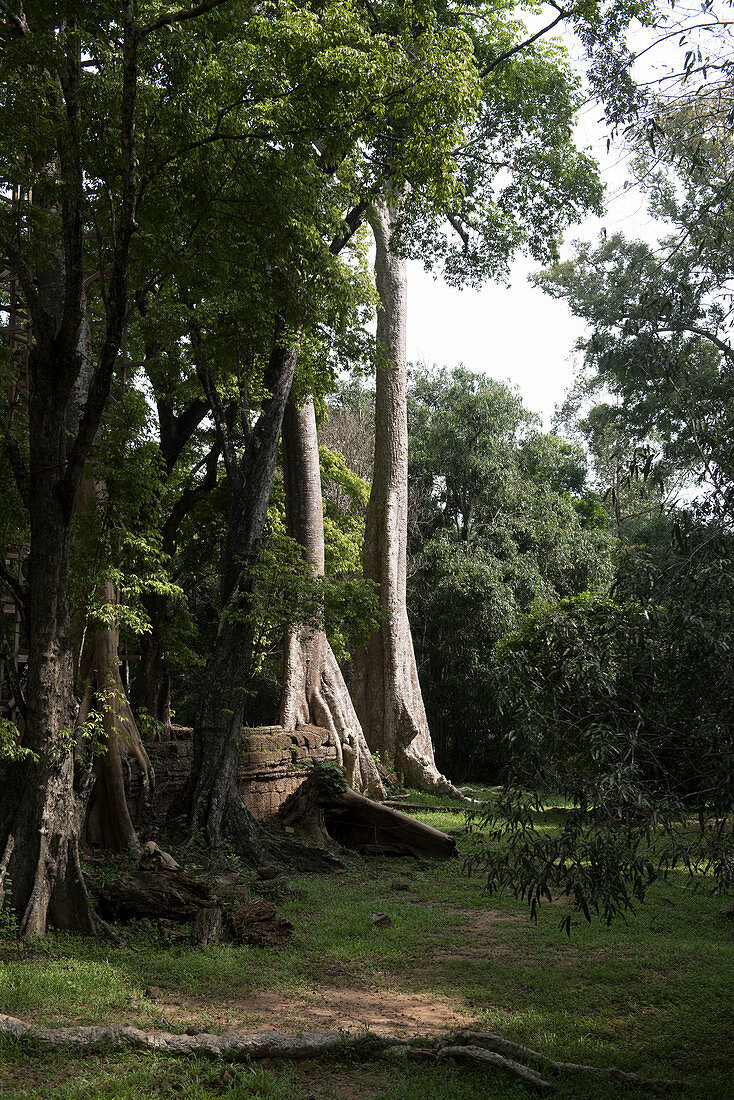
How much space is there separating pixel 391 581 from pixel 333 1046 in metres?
11.8

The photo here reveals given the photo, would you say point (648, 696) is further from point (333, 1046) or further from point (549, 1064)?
point (333, 1046)

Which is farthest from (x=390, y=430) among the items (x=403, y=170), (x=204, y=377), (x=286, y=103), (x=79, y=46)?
(x=79, y=46)

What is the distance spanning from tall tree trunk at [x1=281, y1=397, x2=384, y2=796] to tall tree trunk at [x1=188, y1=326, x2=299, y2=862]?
103 inches

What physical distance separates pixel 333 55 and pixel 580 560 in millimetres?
A: 17394

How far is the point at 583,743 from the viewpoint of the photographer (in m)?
4.37

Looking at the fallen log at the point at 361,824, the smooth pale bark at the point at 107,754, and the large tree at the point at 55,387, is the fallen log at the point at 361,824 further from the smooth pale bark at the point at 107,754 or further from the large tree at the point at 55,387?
the large tree at the point at 55,387

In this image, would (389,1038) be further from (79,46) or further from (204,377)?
(204,377)

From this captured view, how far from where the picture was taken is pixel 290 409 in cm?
1351

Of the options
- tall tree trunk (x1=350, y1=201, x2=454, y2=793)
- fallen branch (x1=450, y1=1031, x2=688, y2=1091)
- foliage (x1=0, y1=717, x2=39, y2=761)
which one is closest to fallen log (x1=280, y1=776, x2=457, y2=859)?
tall tree trunk (x1=350, y1=201, x2=454, y2=793)

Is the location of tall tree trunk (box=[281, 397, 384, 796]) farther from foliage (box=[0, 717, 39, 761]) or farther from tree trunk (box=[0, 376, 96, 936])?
foliage (box=[0, 717, 39, 761])

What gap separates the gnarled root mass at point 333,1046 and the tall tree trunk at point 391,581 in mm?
10693

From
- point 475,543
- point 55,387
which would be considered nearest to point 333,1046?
point 55,387

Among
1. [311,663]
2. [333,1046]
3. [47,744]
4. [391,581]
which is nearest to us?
[333,1046]

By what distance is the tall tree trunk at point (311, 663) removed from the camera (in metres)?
13.0
